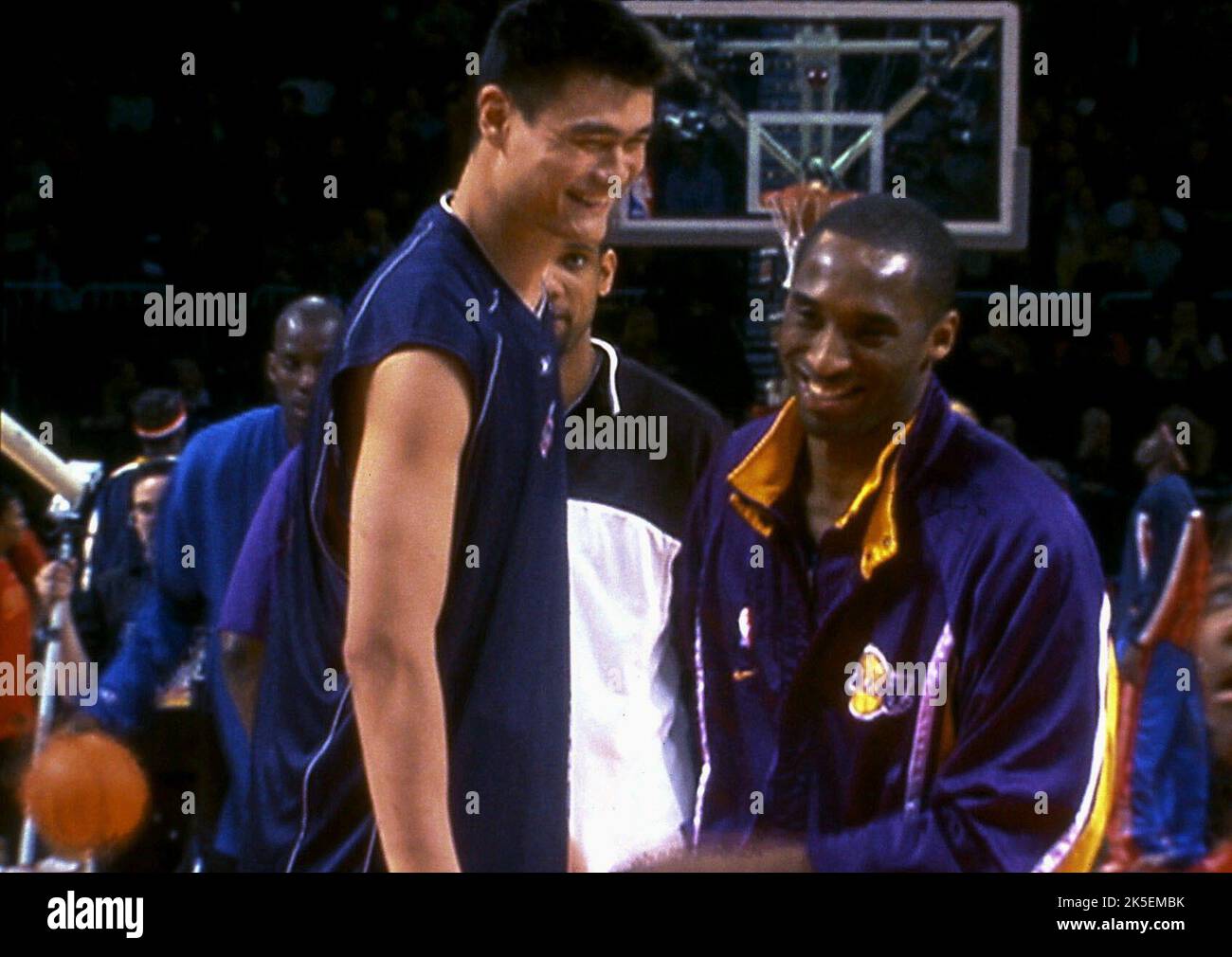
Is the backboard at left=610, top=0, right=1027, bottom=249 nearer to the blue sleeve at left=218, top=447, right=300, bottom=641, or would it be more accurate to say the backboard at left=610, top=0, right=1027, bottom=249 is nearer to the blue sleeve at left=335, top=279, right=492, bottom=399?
the blue sleeve at left=218, top=447, right=300, bottom=641

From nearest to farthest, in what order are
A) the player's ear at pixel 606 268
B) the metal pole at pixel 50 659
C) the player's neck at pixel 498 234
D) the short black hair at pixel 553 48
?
the player's neck at pixel 498 234 < the short black hair at pixel 553 48 < the player's ear at pixel 606 268 < the metal pole at pixel 50 659

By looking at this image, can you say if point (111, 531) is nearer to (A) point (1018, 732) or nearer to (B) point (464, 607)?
(B) point (464, 607)

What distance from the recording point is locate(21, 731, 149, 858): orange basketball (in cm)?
370

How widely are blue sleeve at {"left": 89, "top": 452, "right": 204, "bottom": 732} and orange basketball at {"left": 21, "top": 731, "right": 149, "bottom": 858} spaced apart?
63mm

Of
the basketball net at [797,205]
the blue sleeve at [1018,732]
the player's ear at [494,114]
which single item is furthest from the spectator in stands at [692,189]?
the blue sleeve at [1018,732]

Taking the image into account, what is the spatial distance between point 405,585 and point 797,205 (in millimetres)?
2075

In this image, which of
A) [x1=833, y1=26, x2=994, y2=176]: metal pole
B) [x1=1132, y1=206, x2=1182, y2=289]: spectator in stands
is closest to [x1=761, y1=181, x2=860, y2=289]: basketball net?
[x1=833, y1=26, x2=994, y2=176]: metal pole

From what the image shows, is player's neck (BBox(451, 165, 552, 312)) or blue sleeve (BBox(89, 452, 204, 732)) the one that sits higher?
player's neck (BBox(451, 165, 552, 312))

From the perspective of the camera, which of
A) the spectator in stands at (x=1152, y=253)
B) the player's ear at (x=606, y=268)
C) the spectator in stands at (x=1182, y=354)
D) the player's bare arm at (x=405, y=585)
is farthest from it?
the spectator in stands at (x=1152, y=253)

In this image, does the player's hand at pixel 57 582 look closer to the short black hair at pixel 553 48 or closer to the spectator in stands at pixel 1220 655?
the short black hair at pixel 553 48

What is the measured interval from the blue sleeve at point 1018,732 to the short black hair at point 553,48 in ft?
2.48

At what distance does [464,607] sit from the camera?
2311 mm

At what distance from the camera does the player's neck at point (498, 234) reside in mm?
2342

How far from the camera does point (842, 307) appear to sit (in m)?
→ 2.65
